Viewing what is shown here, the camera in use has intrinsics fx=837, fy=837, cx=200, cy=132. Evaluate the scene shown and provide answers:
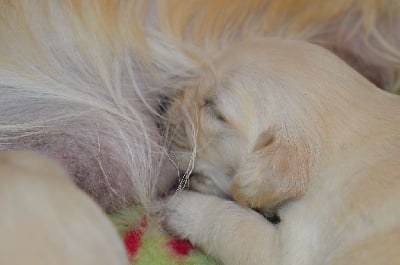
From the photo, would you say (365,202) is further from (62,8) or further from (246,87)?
(62,8)

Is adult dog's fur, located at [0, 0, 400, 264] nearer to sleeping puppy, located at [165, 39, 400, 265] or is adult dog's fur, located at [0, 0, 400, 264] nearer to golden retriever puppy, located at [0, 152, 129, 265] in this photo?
sleeping puppy, located at [165, 39, 400, 265]

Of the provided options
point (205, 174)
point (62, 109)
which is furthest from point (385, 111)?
point (62, 109)

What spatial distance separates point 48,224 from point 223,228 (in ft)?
1.39

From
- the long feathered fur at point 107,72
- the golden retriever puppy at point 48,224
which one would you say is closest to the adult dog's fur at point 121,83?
the long feathered fur at point 107,72

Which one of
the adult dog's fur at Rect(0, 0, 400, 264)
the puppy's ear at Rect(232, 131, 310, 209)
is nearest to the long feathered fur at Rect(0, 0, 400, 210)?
the adult dog's fur at Rect(0, 0, 400, 264)

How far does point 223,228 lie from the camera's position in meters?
1.38

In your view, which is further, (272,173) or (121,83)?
(121,83)

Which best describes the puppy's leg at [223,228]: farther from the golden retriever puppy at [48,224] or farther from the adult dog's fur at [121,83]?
the golden retriever puppy at [48,224]

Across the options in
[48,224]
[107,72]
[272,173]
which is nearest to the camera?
[48,224]

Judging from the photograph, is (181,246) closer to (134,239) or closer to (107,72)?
(134,239)

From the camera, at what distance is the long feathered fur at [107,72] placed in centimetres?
140

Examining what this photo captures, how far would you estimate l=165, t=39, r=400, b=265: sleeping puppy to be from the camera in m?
1.31

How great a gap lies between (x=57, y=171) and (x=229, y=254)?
342mm

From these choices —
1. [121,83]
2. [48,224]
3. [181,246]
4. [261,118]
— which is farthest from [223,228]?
[48,224]
